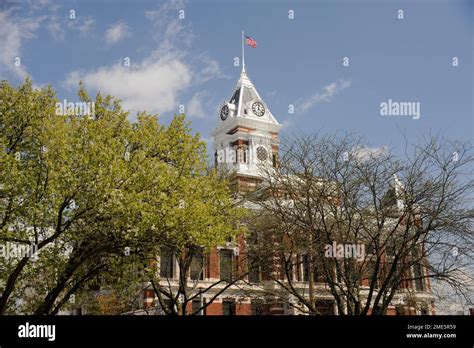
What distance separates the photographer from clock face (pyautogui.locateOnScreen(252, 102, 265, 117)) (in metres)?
65.7

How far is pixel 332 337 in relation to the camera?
11898 millimetres

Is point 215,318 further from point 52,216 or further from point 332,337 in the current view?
point 52,216

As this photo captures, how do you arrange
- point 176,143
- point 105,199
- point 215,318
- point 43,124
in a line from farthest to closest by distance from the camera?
1. point 176,143
2. point 43,124
3. point 105,199
4. point 215,318

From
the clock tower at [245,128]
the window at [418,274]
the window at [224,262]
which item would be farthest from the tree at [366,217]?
the clock tower at [245,128]

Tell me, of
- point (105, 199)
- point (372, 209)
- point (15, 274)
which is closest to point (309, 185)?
point (372, 209)

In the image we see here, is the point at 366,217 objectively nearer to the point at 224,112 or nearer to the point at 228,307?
the point at 228,307

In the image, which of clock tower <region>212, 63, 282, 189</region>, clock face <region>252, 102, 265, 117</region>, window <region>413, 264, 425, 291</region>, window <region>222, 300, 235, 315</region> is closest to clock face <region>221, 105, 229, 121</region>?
clock tower <region>212, 63, 282, 189</region>

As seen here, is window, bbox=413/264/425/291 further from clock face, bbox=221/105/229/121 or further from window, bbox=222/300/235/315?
clock face, bbox=221/105/229/121

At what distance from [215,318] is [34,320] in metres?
4.52

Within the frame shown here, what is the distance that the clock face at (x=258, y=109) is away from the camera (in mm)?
65744

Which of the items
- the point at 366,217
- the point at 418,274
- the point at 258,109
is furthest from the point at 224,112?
the point at 366,217

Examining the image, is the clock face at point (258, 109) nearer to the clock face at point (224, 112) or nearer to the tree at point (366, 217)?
the clock face at point (224, 112)

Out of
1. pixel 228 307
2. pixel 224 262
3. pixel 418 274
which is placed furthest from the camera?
pixel 224 262

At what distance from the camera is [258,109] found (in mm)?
66188
